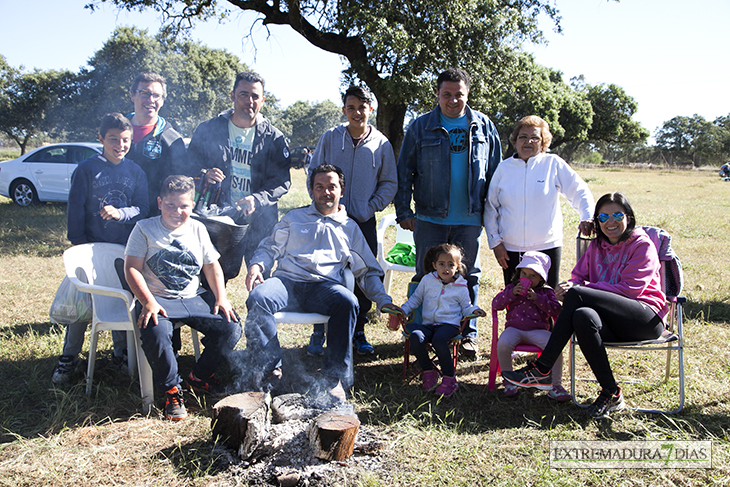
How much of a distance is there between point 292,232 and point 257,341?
795 mm

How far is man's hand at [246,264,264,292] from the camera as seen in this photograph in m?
3.26

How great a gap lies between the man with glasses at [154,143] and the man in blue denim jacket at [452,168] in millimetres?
1753

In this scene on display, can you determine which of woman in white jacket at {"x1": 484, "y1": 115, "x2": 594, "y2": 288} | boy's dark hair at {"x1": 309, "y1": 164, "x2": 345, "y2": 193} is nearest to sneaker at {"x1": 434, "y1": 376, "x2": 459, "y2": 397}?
woman in white jacket at {"x1": 484, "y1": 115, "x2": 594, "y2": 288}

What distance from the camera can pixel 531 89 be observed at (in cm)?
1307

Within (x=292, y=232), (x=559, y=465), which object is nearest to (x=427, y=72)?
(x=292, y=232)

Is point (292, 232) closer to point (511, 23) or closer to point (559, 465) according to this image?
point (559, 465)

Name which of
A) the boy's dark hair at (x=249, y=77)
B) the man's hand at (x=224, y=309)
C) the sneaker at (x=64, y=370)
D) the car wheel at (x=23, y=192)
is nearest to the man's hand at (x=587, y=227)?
the man's hand at (x=224, y=309)

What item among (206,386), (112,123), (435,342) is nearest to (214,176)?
(112,123)

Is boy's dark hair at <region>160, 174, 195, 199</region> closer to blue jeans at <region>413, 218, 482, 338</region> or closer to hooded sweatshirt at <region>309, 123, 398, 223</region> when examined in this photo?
hooded sweatshirt at <region>309, 123, 398, 223</region>

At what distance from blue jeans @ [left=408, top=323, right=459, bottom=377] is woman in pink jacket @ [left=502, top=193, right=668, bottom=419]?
39cm

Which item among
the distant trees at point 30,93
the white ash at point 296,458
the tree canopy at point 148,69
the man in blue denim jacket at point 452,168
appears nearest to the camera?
the white ash at point 296,458

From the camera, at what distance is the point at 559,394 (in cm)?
317

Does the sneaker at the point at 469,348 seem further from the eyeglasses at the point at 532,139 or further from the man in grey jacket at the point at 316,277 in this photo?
the eyeglasses at the point at 532,139

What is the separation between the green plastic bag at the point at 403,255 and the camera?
182 inches
